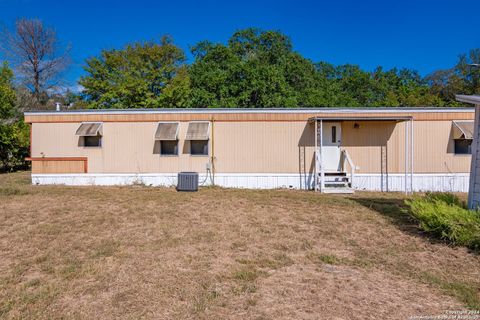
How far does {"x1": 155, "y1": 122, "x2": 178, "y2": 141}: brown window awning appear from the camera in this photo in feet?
32.2

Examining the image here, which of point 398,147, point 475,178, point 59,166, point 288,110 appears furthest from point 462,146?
point 59,166

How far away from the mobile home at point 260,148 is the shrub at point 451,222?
14.0 ft

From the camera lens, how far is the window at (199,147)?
33.3 ft


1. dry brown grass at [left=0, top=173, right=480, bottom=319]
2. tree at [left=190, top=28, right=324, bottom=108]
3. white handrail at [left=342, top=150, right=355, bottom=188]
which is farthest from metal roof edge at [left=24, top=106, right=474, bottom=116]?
tree at [left=190, top=28, right=324, bottom=108]

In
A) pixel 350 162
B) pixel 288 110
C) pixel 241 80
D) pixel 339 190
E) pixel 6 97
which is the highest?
pixel 241 80

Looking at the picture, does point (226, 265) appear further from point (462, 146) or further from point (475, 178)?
point (462, 146)

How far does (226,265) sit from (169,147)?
699 cm

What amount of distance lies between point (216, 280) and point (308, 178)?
23.4ft

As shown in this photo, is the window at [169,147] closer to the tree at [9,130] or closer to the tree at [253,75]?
the tree at [253,75]

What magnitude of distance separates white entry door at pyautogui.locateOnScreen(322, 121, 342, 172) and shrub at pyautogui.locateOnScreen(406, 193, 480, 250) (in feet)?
15.0

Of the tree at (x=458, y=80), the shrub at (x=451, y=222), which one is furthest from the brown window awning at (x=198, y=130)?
the tree at (x=458, y=80)

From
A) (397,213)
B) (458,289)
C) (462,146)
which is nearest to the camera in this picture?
(458,289)

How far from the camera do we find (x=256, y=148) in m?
10.0

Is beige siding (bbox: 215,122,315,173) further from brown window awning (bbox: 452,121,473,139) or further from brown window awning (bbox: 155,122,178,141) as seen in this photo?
brown window awning (bbox: 452,121,473,139)
